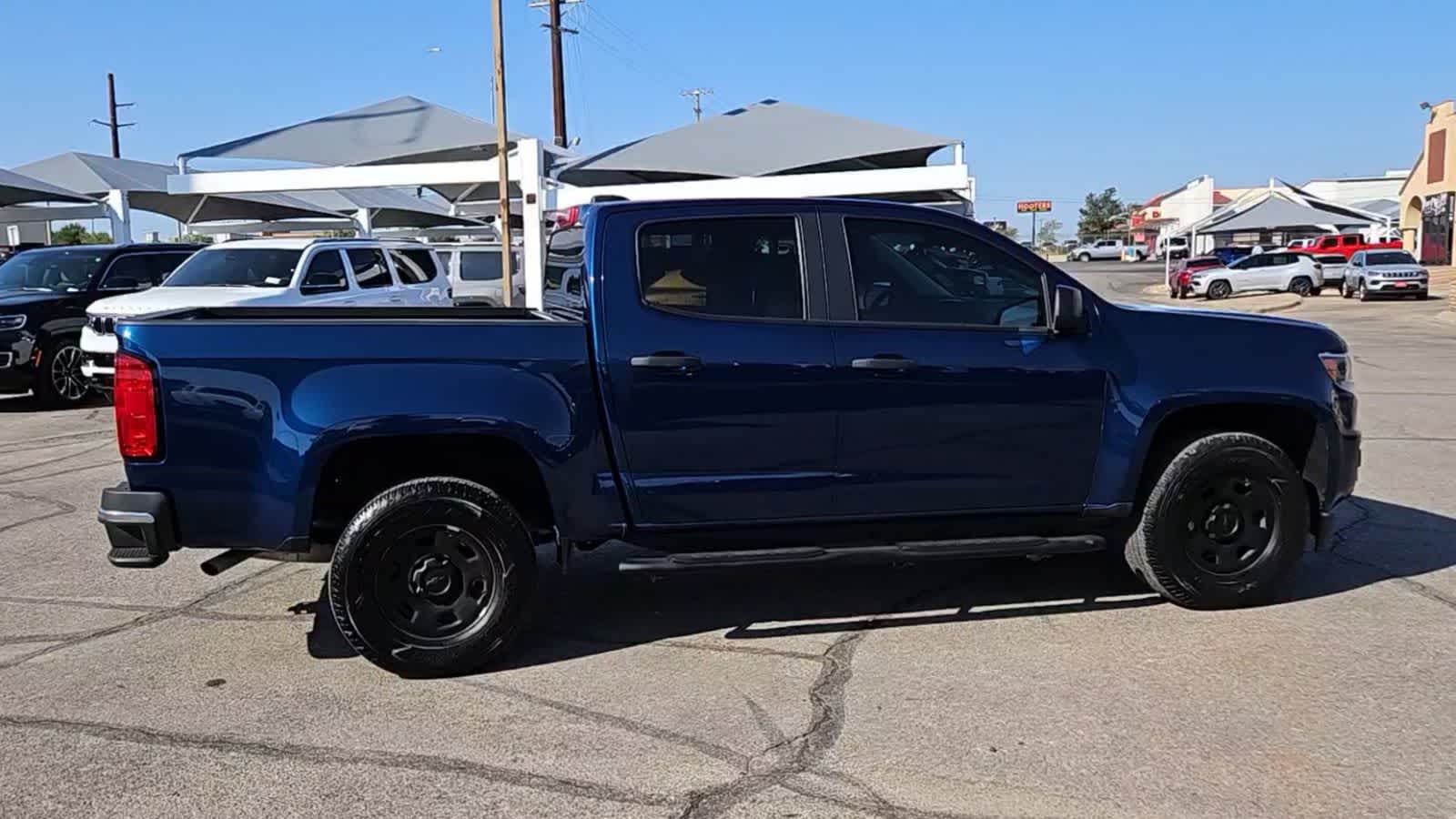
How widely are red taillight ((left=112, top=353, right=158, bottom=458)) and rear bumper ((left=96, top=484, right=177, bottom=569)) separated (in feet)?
0.57

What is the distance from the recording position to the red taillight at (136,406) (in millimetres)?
4398

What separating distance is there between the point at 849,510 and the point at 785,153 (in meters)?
12.5

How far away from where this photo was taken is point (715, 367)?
4.75 metres

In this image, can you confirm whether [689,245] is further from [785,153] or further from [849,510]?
[785,153]

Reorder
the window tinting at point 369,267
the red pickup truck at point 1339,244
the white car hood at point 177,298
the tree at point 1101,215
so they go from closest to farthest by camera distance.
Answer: the white car hood at point 177,298 < the window tinting at point 369,267 < the red pickup truck at point 1339,244 < the tree at point 1101,215

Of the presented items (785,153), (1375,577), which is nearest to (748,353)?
(1375,577)

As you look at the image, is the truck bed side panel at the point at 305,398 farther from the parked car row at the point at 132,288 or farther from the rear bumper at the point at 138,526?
the parked car row at the point at 132,288

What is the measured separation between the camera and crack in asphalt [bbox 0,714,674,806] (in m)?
3.68

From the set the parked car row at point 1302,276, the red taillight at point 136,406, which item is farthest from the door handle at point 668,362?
the parked car row at point 1302,276

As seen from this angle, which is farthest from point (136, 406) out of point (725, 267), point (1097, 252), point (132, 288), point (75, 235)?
point (1097, 252)

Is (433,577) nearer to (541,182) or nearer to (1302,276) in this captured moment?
(541,182)

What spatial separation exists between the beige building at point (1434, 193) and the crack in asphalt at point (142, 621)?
49.6 m

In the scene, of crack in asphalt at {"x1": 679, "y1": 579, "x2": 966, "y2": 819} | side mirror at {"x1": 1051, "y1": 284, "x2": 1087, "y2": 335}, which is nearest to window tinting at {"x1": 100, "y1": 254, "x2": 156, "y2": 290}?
crack in asphalt at {"x1": 679, "y1": 579, "x2": 966, "y2": 819}

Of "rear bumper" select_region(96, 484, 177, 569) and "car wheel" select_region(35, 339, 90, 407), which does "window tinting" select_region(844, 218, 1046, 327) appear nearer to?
"rear bumper" select_region(96, 484, 177, 569)
